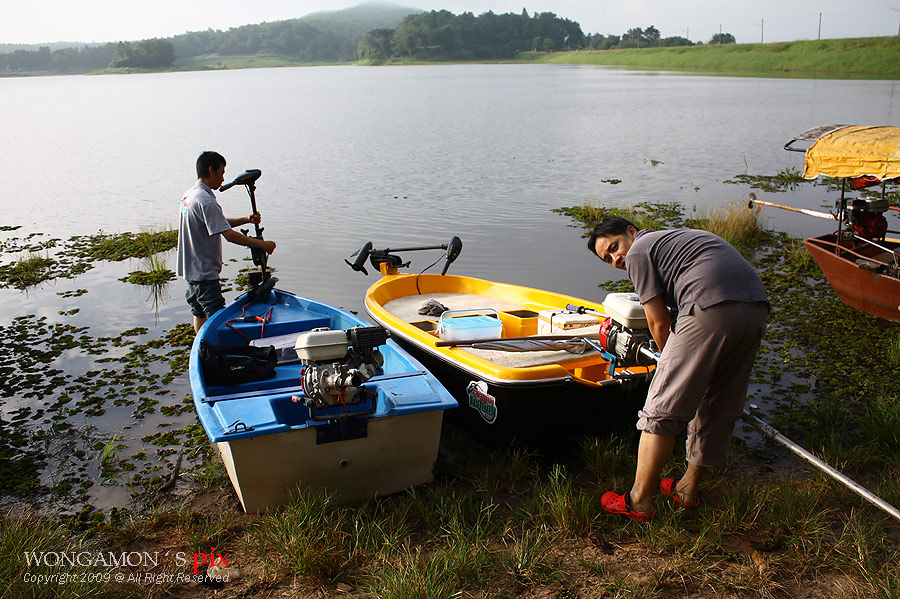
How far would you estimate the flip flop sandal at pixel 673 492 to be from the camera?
13.0ft

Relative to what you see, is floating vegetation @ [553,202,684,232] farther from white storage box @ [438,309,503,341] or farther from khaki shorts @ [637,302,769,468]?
khaki shorts @ [637,302,769,468]

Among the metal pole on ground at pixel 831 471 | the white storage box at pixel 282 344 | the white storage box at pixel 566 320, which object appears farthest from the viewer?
the white storage box at pixel 282 344

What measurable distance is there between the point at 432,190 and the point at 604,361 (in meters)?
12.2

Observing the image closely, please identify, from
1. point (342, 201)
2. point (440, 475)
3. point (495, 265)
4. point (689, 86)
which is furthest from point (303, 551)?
point (689, 86)

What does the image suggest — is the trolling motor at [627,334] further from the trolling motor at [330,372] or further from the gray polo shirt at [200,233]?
the gray polo shirt at [200,233]

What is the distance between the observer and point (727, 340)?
3291mm

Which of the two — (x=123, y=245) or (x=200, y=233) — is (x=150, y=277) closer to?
(x=123, y=245)

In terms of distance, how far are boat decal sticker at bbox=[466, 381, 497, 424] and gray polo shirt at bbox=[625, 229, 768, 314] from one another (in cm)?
161

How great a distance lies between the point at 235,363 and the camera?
5.23 m

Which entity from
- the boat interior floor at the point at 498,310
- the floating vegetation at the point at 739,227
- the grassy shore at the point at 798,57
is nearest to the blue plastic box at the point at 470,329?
the boat interior floor at the point at 498,310

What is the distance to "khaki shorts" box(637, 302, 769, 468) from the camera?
129 inches

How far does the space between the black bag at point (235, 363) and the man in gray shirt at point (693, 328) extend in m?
2.84

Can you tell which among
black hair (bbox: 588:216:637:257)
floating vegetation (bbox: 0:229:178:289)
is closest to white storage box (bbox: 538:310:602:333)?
black hair (bbox: 588:216:637:257)

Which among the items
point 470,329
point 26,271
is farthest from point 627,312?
point 26,271
